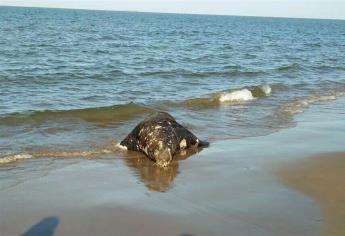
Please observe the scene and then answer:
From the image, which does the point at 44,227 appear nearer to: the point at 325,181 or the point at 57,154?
the point at 57,154

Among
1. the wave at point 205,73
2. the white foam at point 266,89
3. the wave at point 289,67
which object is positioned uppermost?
the white foam at point 266,89

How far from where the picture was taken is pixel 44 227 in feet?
17.5

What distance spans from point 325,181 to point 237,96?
8.32 m

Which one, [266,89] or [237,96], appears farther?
[266,89]

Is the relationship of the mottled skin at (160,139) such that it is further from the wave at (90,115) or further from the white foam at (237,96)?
the white foam at (237,96)

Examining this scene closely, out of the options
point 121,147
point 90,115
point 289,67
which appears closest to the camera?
point 121,147

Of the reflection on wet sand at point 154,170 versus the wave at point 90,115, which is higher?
the reflection on wet sand at point 154,170

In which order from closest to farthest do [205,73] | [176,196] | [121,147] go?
[176,196] → [121,147] → [205,73]

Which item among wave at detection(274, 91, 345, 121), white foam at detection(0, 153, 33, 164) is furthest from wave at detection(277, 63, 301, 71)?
white foam at detection(0, 153, 33, 164)

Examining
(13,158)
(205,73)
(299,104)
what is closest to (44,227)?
(13,158)

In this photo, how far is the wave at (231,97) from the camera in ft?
46.2

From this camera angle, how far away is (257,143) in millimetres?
9422

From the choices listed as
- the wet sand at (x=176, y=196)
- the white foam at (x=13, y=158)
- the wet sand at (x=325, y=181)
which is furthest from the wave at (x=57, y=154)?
the wet sand at (x=325, y=181)

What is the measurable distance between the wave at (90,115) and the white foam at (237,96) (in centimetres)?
293
